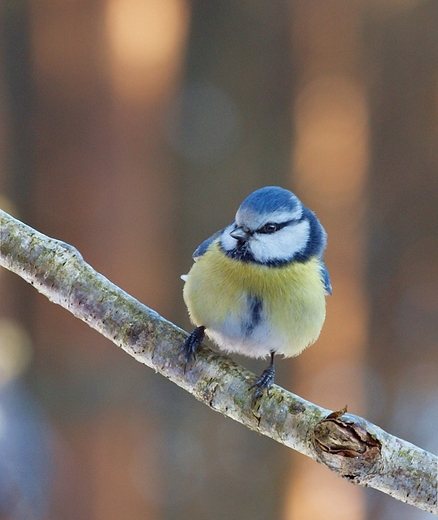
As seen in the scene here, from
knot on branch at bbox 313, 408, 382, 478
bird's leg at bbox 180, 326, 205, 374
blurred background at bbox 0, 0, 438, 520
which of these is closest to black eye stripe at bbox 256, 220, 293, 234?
bird's leg at bbox 180, 326, 205, 374

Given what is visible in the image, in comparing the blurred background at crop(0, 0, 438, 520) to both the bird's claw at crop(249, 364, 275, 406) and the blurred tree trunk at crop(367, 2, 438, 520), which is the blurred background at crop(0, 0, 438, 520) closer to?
the blurred tree trunk at crop(367, 2, 438, 520)

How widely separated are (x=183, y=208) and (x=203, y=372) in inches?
27.8

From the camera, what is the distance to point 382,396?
4.39 feet

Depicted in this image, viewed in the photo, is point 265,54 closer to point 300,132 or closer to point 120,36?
point 300,132

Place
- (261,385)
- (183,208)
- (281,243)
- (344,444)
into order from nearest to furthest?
1. (344,444)
2. (261,385)
3. (281,243)
4. (183,208)

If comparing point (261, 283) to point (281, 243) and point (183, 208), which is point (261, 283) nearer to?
point (281, 243)

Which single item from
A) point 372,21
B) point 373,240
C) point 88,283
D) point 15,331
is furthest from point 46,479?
point 372,21

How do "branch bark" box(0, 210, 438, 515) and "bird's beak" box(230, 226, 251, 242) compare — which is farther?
"bird's beak" box(230, 226, 251, 242)

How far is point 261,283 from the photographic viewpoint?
68 cm

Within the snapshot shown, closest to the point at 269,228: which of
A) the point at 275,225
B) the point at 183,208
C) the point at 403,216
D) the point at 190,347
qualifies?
the point at 275,225

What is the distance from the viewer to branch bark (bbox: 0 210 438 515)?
0.51 meters

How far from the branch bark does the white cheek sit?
0.13 m

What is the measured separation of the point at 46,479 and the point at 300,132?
3.02ft

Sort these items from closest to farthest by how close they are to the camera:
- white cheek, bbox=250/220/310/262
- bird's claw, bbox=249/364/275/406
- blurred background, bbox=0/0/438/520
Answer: bird's claw, bbox=249/364/275/406
white cheek, bbox=250/220/310/262
blurred background, bbox=0/0/438/520
